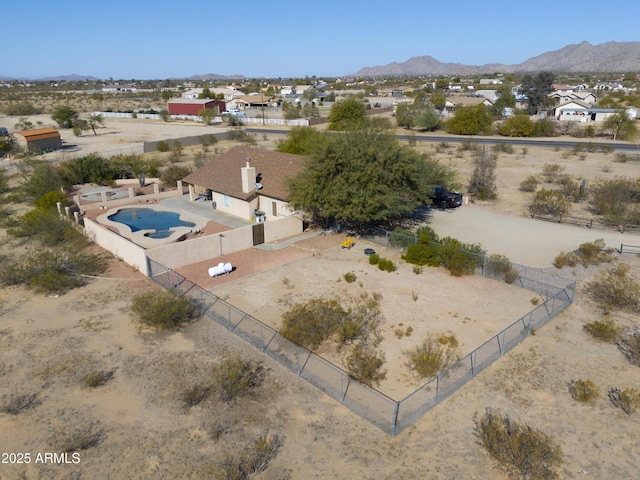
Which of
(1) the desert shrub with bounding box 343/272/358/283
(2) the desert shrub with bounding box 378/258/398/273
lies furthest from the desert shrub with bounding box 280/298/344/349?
(2) the desert shrub with bounding box 378/258/398/273

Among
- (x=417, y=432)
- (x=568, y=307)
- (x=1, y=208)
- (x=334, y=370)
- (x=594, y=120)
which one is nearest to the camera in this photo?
(x=417, y=432)

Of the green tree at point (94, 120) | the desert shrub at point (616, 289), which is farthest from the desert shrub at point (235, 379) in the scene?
the green tree at point (94, 120)

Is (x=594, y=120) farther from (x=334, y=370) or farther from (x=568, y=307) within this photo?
(x=334, y=370)

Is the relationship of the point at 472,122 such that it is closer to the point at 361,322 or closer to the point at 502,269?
the point at 502,269

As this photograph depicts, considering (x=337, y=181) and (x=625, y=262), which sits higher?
(x=337, y=181)

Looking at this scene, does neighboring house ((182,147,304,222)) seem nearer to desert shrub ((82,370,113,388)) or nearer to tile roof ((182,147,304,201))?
tile roof ((182,147,304,201))

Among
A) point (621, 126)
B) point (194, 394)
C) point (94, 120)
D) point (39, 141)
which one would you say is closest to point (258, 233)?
point (194, 394)

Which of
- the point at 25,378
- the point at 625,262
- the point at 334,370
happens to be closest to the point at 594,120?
the point at 625,262
